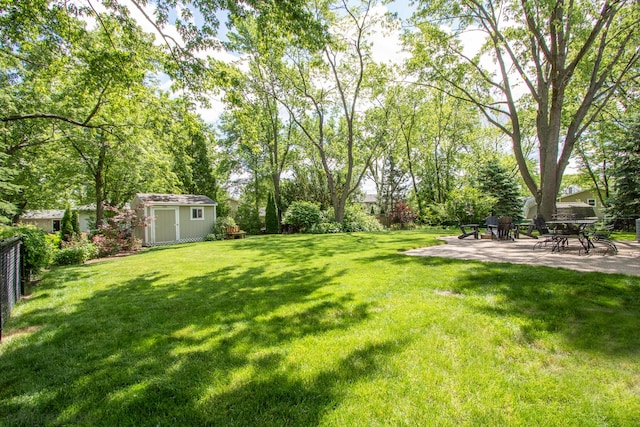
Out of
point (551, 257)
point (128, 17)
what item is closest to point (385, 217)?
point (551, 257)

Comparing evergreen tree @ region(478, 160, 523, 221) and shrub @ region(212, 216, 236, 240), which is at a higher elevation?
evergreen tree @ region(478, 160, 523, 221)

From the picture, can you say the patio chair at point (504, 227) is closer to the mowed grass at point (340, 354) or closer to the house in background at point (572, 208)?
the mowed grass at point (340, 354)

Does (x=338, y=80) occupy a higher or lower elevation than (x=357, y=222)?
higher

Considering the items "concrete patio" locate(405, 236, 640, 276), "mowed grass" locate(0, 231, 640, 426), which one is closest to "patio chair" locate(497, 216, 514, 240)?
"concrete patio" locate(405, 236, 640, 276)

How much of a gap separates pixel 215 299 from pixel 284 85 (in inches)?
763

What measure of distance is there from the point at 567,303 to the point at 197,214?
758 inches

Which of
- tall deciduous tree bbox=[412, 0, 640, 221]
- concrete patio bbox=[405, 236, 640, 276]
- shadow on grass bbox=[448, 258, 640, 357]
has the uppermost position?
tall deciduous tree bbox=[412, 0, 640, 221]

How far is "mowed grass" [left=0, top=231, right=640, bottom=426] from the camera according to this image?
6.98 ft

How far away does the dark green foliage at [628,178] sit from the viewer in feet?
45.0

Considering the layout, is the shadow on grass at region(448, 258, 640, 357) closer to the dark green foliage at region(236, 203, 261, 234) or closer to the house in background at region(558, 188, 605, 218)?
the dark green foliage at region(236, 203, 261, 234)

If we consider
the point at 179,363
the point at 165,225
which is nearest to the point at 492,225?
the point at 179,363

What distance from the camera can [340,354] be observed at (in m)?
2.87

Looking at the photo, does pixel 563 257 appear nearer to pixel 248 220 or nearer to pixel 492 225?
pixel 492 225

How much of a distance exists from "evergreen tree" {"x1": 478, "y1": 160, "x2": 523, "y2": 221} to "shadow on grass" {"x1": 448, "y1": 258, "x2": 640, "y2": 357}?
15690mm
